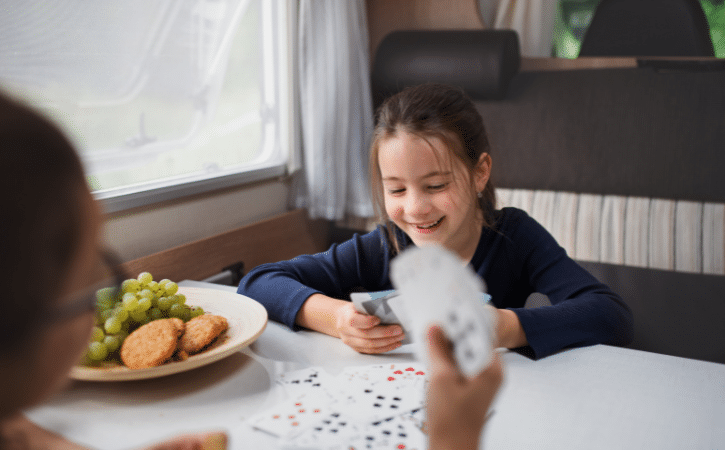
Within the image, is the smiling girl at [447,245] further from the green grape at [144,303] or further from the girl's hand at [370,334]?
the green grape at [144,303]

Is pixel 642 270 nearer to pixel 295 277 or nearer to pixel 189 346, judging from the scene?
pixel 295 277

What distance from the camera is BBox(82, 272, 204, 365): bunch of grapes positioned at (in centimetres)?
84

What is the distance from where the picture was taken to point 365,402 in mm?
792

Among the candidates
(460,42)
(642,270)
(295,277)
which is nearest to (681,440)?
(295,277)

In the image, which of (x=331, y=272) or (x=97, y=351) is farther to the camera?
(x=331, y=272)

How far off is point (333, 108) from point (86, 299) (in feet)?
7.21

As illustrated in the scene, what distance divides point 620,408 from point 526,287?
2.03 feet

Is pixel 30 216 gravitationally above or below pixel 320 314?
above

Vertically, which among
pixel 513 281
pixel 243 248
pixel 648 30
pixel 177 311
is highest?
pixel 648 30

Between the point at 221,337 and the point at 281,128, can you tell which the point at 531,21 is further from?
the point at 221,337

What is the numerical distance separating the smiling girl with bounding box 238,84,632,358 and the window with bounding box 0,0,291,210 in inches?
29.6

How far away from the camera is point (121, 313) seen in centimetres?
91

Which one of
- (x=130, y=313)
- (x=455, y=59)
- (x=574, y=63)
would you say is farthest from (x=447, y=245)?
(x=574, y=63)

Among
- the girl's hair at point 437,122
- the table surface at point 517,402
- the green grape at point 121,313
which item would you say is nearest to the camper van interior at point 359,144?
the table surface at point 517,402
